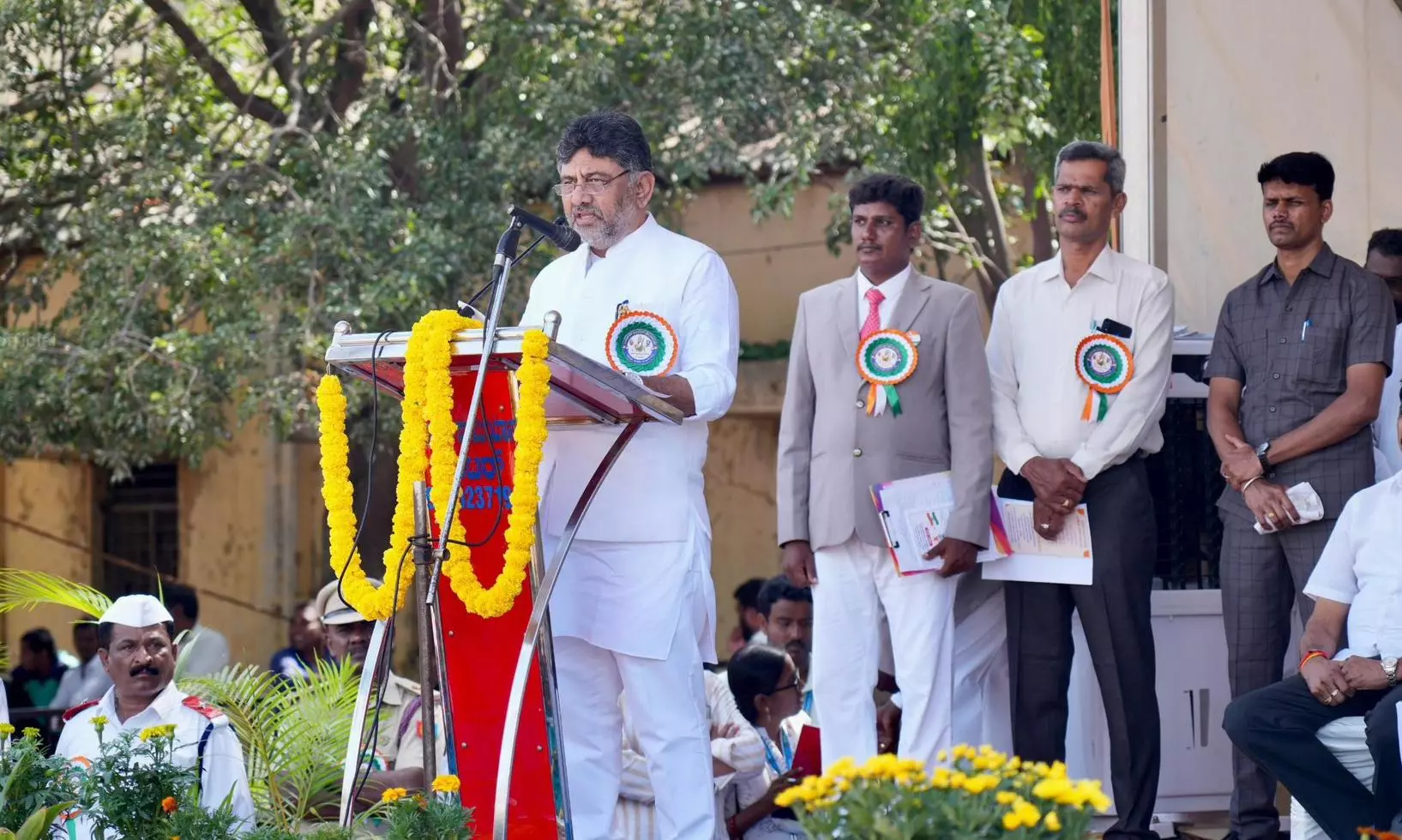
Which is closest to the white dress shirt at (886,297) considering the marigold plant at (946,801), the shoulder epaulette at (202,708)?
the shoulder epaulette at (202,708)

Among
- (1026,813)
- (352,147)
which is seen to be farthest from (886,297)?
(352,147)

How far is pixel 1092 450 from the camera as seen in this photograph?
5441 millimetres

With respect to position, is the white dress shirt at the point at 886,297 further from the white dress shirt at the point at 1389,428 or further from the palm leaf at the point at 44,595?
the palm leaf at the point at 44,595

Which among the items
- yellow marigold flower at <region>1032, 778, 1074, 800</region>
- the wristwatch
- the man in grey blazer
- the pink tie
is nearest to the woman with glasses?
the man in grey blazer

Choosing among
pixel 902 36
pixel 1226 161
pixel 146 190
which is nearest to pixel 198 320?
pixel 146 190

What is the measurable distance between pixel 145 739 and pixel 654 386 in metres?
1.47

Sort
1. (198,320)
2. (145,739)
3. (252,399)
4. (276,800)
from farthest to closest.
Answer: (198,320), (252,399), (276,800), (145,739)

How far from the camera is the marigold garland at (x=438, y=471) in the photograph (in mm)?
4031

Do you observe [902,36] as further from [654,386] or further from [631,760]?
[654,386]

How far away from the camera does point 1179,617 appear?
6191 millimetres

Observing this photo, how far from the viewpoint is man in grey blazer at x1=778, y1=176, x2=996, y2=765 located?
213 inches

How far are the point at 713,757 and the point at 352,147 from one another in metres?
5.44

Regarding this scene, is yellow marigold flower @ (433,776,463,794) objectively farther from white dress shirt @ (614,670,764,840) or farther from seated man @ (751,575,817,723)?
seated man @ (751,575,817,723)

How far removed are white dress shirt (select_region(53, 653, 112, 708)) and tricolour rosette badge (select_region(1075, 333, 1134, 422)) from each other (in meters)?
6.07
